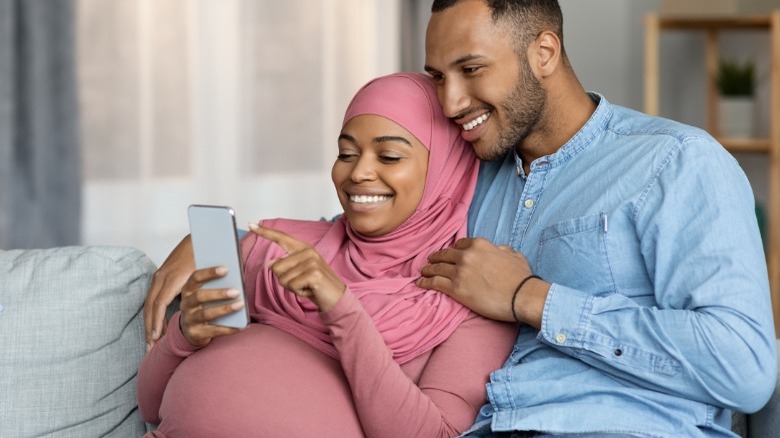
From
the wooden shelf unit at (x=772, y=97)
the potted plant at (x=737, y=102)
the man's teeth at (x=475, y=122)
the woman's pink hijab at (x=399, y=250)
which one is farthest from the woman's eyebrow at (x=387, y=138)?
the potted plant at (x=737, y=102)

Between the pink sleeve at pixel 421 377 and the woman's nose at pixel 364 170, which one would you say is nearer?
the pink sleeve at pixel 421 377

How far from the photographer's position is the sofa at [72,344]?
176 centimetres

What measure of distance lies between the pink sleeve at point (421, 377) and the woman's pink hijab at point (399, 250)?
4cm

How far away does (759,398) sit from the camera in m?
1.52

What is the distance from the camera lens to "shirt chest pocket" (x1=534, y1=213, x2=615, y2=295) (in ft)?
5.38

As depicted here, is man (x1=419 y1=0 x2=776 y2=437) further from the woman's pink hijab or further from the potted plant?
the potted plant

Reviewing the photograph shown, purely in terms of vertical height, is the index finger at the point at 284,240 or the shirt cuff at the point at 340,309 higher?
the index finger at the point at 284,240

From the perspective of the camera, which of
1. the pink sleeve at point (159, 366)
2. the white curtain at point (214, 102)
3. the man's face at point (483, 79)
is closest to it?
the pink sleeve at point (159, 366)

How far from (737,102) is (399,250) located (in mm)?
2807

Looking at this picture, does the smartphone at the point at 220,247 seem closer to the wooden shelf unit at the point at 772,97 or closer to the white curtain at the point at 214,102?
the white curtain at the point at 214,102

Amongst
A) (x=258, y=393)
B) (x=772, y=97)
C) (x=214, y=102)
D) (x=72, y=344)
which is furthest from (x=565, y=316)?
(x=772, y=97)

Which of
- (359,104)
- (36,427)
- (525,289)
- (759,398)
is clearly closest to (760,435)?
(759,398)

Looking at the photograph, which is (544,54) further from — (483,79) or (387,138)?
(387,138)

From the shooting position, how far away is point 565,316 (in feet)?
5.18
